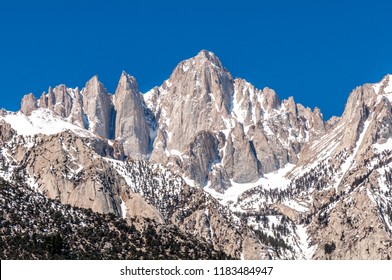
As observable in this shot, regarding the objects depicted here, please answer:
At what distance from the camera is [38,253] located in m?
173
